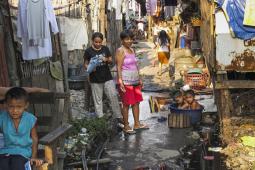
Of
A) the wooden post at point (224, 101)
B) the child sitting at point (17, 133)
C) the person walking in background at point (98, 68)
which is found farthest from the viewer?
the person walking in background at point (98, 68)

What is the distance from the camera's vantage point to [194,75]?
13.1 meters

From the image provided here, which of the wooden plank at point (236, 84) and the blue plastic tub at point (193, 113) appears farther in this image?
the blue plastic tub at point (193, 113)

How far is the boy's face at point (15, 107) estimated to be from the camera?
439cm

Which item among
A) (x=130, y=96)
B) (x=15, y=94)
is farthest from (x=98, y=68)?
(x=15, y=94)

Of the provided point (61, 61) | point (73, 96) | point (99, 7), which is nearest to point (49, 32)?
point (61, 61)

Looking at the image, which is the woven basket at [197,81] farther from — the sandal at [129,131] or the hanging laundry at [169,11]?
the hanging laundry at [169,11]

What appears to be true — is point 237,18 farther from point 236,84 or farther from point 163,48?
point 163,48

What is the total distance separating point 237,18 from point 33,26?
356 centimetres

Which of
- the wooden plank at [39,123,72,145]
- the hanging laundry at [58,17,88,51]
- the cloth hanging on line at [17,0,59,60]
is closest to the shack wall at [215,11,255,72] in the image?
the cloth hanging on line at [17,0,59,60]

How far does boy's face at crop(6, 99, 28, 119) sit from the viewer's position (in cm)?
439

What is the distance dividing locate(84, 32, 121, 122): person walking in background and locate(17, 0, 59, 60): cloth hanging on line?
3.87 ft

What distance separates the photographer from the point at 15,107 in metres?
4.43

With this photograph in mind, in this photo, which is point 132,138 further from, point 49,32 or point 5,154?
point 5,154

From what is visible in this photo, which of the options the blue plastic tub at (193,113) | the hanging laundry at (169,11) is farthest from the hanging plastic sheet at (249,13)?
the hanging laundry at (169,11)
